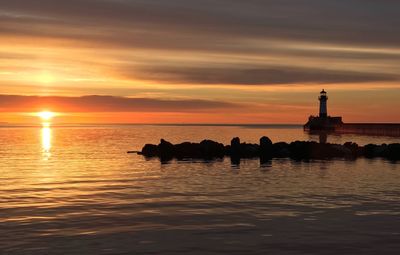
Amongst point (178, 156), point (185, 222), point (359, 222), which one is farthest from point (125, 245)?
point (178, 156)

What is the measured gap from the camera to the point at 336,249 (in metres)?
12.3

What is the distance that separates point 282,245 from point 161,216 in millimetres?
4905

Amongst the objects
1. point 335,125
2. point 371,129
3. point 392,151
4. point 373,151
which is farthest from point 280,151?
point 335,125

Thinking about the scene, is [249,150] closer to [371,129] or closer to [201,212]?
[201,212]

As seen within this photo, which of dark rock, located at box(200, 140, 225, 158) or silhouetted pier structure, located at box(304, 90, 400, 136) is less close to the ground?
silhouetted pier structure, located at box(304, 90, 400, 136)

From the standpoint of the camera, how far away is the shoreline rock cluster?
45812mm

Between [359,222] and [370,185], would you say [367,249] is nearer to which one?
[359,222]

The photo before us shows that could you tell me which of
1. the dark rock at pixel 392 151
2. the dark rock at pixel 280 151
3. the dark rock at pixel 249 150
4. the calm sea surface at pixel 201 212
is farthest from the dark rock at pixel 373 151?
the calm sea surface at pixel 201 212

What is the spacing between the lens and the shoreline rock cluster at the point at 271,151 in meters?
45.8

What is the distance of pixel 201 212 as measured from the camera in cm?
1727

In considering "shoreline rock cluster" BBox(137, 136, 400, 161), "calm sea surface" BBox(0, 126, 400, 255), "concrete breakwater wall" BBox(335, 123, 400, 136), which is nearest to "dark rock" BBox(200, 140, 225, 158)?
"shoreline rock cluster" BBox(137, 136, 400, 161)

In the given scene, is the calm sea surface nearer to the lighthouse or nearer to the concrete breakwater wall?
the concrete breakwater wall

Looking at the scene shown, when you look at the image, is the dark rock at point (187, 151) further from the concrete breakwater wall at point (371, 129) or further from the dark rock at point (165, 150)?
the concrete breakwater wall at point (371, 129)

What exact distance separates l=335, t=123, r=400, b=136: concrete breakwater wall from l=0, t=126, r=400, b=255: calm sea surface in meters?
74.7
